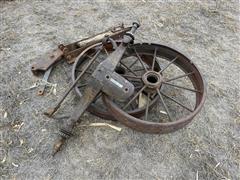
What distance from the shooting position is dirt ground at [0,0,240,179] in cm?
214

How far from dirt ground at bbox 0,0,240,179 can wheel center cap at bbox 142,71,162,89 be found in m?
0.45

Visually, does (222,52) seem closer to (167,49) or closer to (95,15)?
(167,49)

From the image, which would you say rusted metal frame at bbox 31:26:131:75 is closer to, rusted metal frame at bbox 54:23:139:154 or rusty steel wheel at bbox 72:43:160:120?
rusty steel wheel at bbox 72:43:160:120

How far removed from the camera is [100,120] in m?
2.37

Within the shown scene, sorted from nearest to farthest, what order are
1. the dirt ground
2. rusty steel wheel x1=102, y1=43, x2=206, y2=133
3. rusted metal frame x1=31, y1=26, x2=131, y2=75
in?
rusty steel wheel x1=102, y1=43, x2=206, y2=133
the dirt ground
rusted metal frame x1=31, y1=26, x2=131, y2=75

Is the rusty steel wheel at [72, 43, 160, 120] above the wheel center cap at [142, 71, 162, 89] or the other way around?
the other way around

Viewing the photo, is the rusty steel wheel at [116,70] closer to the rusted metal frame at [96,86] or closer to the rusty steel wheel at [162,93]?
the rusty steel wheel at [162,93]

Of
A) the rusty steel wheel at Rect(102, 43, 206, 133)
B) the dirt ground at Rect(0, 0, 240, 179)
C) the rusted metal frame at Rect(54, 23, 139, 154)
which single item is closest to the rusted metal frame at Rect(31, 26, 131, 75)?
the dirt ground at Rect(0, 0, 240, 179)

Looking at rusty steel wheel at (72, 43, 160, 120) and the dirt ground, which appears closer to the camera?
the dirt ground

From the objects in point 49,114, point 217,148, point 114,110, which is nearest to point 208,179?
point 217,148

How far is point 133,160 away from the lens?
2.17m

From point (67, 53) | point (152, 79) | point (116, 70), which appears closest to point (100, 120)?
point (116, 70)

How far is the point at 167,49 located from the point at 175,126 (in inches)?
31.1

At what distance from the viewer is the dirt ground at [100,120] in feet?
7.02
